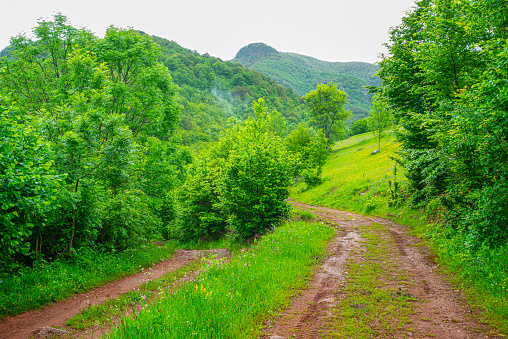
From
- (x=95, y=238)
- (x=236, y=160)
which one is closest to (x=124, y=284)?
(x=95, y=238)

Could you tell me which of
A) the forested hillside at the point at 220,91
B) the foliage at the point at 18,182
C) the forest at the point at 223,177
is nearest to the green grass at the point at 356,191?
the forest at the point at 223,177

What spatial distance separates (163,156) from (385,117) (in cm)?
4048

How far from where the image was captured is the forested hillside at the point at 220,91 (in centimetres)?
12656

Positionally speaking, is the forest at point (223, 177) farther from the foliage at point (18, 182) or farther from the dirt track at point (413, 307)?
the dirt track at point (413, 307)

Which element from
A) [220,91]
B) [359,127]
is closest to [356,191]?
[359,127]

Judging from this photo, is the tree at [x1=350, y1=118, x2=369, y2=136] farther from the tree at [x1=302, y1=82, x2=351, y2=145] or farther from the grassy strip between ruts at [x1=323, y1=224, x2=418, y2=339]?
the grassy strip between ruts at [x1=323, y1=224, x2=418, y2=339]

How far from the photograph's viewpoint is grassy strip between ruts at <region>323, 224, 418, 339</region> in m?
5.05

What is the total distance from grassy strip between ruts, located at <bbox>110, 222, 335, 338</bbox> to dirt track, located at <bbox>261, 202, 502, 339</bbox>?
1.41ft

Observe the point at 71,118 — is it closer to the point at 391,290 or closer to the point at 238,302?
the point at 238,302

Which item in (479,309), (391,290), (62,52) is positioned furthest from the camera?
(62,52)

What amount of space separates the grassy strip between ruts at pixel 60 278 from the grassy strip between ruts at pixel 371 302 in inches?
335

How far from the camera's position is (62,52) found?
60.0 feet

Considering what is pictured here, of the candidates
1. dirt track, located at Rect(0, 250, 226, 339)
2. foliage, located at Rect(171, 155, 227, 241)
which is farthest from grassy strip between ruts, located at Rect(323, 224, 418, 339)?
foliage, located at Rect(171, 155, 227, 241)

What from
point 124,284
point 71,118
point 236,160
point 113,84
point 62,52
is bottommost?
point 124,284
